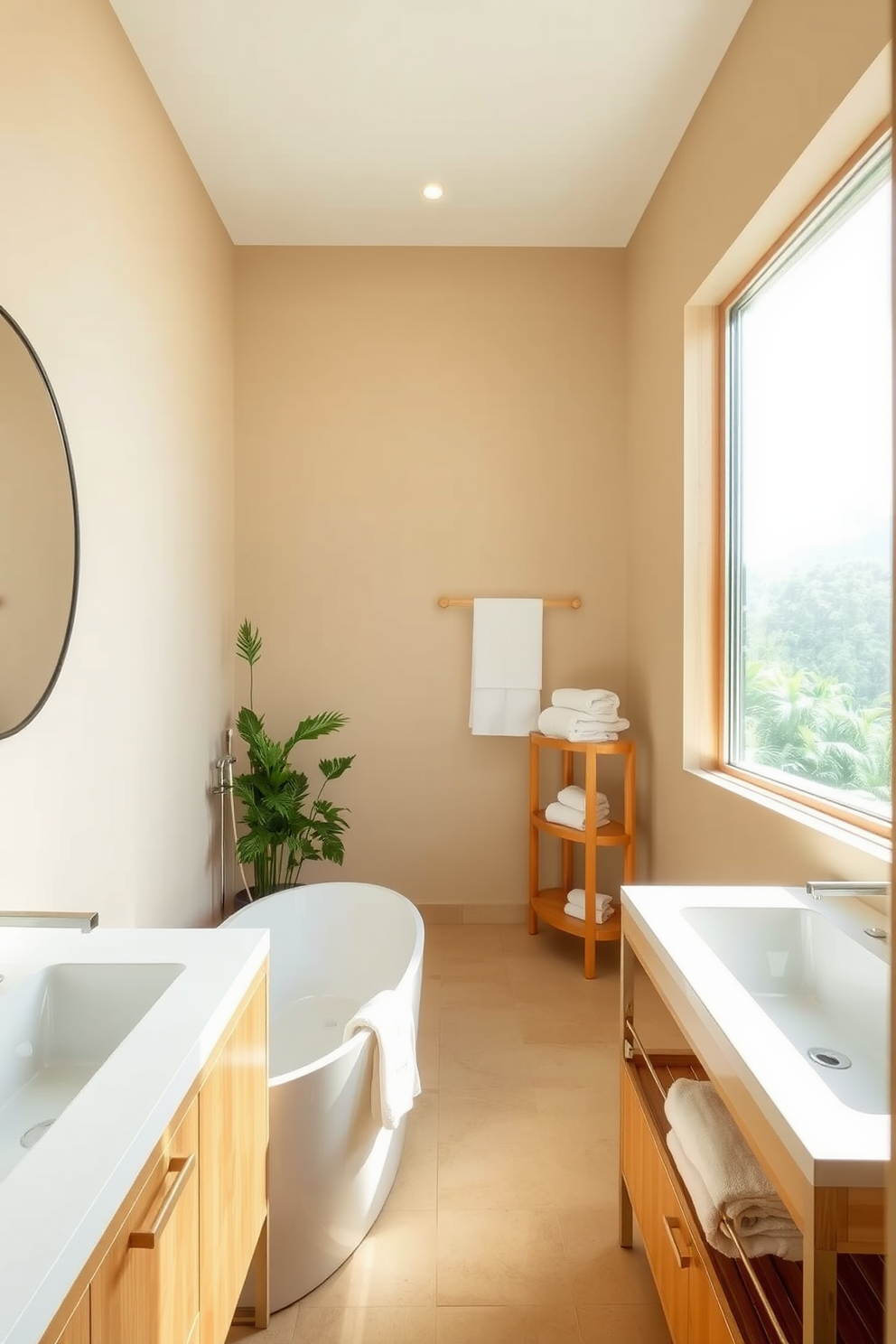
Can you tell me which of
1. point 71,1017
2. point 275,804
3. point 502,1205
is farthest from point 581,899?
point 71,1017

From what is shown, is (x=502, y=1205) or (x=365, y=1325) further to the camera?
(x=502, y=1205)

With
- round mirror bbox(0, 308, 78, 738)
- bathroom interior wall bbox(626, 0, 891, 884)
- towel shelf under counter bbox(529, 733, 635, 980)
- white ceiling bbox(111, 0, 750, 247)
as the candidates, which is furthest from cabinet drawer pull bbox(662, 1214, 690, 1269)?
white ceiling bbox(111, 0, 750, 247)

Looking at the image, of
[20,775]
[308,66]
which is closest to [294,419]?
[308,66]

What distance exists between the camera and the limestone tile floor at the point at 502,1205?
54.6 inches

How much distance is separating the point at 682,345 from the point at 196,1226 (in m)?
2.52

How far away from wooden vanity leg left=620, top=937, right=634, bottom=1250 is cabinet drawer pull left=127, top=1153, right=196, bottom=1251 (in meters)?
0.88

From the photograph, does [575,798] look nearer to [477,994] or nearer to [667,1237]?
[477,994]

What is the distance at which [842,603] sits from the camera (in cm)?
165

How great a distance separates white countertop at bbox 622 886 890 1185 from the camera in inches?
28.7

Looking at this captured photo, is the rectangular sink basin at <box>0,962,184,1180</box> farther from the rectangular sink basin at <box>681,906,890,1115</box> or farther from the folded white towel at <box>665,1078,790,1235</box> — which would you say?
the rectangular sink basin at <box>681,906,890,1115</box>

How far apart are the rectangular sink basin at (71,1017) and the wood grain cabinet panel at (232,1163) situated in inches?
6.7

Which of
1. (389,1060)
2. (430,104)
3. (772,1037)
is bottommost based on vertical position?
(389,1060)

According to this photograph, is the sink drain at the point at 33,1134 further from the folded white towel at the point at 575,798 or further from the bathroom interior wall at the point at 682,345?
the folded white towel at the point at 575,798

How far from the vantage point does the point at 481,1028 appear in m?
2.41
